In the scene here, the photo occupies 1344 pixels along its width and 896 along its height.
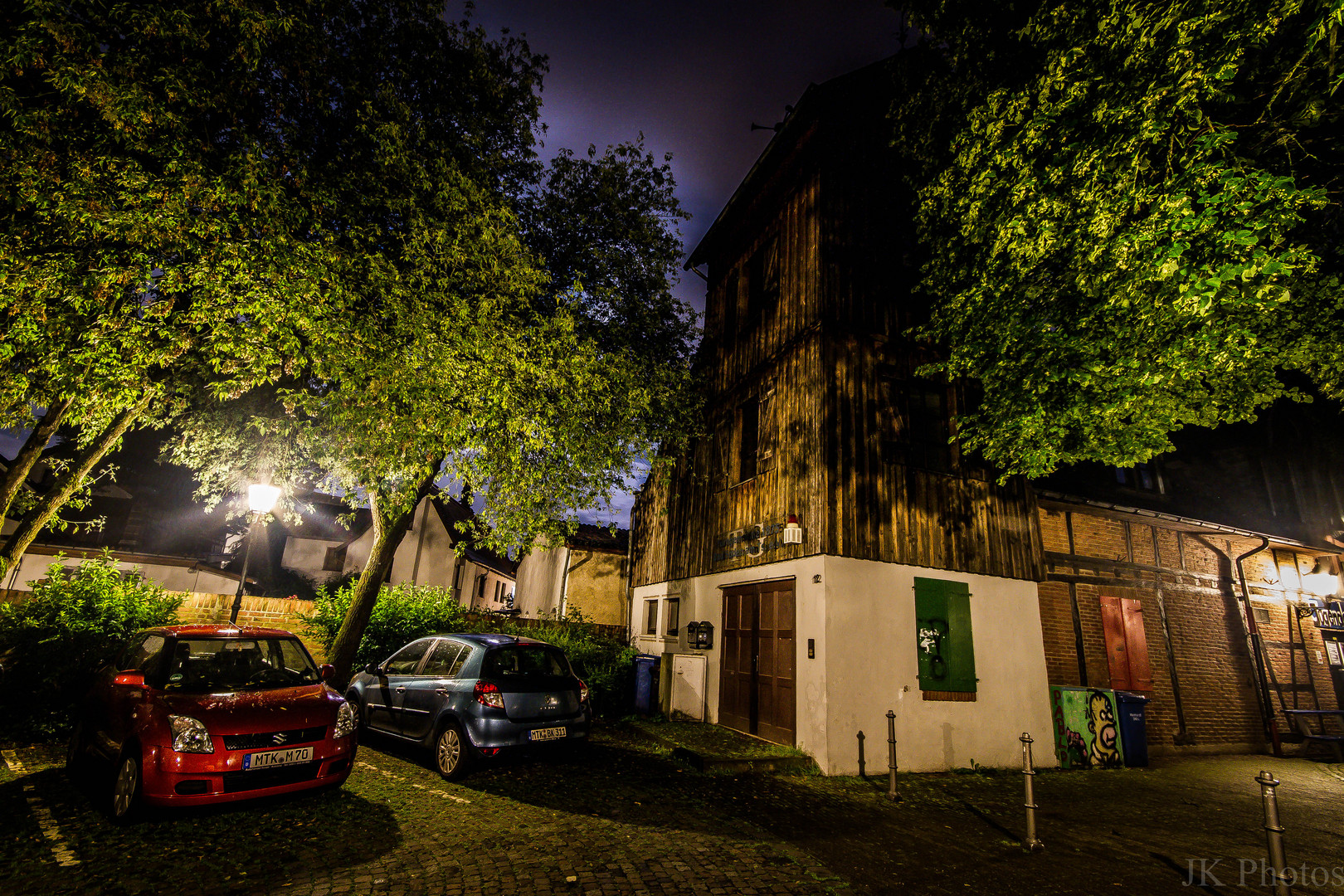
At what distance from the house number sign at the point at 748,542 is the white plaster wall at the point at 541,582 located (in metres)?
8.23

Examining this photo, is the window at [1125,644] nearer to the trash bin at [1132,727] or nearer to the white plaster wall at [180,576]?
the trash bin at [1132,727]

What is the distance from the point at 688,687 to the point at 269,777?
805cm

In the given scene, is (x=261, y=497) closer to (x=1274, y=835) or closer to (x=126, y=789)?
(x=126, y=789)

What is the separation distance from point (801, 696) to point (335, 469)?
10.2 meters

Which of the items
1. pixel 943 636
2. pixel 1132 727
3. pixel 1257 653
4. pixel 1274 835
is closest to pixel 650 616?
pixel 943 636

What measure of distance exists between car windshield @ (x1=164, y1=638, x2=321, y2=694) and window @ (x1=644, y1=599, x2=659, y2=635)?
8.99 meters

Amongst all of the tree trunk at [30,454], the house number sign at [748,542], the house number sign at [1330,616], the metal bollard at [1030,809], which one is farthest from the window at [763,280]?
the house number sign at [1330,616]

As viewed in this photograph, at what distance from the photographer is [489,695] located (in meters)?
6.73

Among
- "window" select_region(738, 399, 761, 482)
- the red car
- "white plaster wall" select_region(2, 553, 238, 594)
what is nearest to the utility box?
"window" select_region(738, 399, 761, 482)

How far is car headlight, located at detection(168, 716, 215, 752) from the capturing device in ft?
15.6

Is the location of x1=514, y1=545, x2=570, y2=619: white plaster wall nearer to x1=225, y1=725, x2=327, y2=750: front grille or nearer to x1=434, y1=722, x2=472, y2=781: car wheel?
x1=434, y1=722, x2=472, y2=781: car wheel

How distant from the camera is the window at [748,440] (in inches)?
460

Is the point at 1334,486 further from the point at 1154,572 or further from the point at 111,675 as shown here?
the point at 111,675

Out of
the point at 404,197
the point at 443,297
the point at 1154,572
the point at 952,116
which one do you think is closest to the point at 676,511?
the point at 443,297
